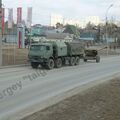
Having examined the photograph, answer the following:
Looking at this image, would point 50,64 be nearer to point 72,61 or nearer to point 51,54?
point 51,54

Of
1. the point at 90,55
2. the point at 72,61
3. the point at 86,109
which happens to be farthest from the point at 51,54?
the point at 86,109

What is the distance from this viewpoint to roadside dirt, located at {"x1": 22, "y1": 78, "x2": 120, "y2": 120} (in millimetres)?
9501

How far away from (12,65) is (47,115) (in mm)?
24649

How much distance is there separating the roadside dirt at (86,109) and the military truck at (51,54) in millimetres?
18361

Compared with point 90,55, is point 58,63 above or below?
below

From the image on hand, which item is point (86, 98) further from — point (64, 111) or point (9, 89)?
point (9, 89)

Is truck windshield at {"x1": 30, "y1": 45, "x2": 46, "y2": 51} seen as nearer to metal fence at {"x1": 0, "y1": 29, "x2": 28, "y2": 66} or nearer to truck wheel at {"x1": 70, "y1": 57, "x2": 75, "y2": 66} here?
metal fence at {"x1": 0, "y1": 29, "x2": 28, "y2": 66}

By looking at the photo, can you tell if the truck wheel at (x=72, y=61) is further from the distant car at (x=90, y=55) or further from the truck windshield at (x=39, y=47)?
the distant car at (x=90, y=55)

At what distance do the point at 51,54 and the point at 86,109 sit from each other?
22.2 meters

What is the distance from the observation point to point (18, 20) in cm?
4925

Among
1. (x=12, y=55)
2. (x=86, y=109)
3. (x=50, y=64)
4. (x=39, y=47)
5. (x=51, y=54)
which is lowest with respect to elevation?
(x=86, y=109)

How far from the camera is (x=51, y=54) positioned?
107 ft

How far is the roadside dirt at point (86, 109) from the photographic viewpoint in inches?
374

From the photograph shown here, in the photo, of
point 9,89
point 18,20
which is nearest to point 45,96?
point 9,89
